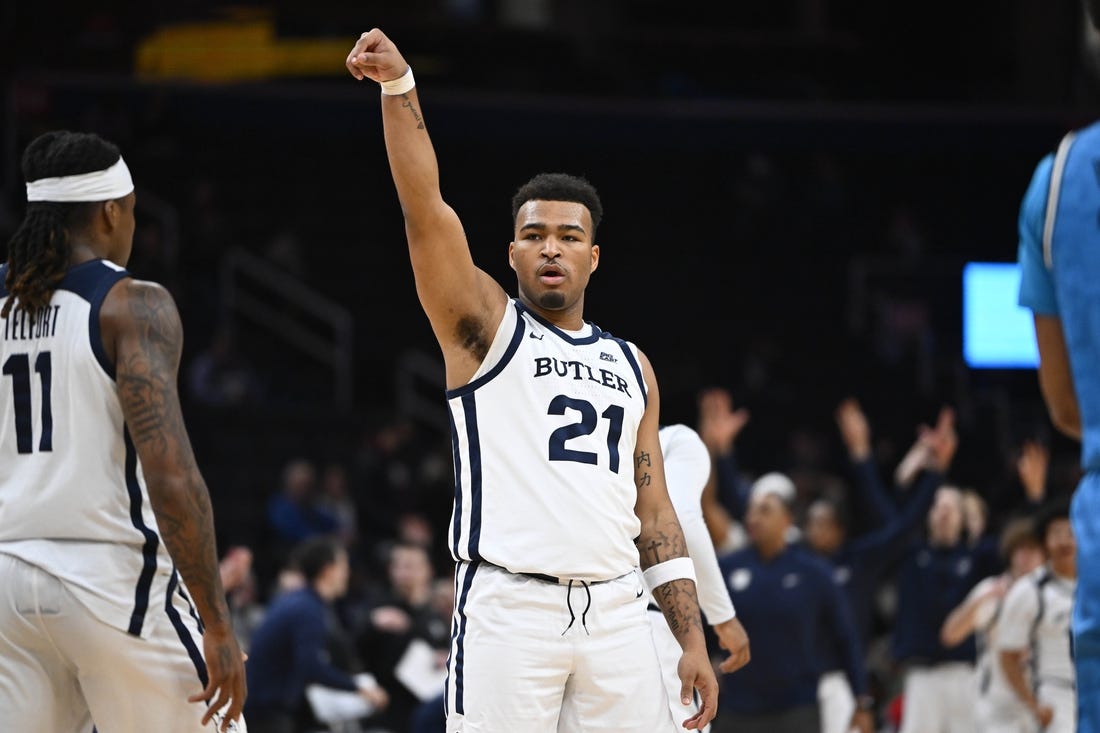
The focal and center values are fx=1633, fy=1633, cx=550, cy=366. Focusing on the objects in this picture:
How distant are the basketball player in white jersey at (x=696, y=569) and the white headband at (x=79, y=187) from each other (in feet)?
7.85

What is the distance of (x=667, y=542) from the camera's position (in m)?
5.62

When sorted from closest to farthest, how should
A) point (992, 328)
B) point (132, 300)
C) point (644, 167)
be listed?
point (132, 300)
point (992, 328)
point (644, 167)

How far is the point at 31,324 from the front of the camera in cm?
485

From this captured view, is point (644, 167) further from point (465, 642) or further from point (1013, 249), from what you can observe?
point (465, 642)

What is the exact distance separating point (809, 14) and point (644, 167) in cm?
Result: 410

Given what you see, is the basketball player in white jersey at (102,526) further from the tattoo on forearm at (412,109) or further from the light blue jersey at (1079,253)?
the light blue jersey at (1079,253)

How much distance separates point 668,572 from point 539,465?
67cm

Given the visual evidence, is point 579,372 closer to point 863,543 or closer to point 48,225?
point 48,225

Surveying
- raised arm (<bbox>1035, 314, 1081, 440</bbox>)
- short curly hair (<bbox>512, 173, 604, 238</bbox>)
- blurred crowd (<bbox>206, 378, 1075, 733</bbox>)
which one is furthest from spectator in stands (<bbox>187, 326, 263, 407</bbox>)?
raised arm (<bbox>1035, 314, 1081, 440</bbox>)

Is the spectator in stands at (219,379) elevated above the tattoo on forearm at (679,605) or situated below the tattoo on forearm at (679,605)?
below

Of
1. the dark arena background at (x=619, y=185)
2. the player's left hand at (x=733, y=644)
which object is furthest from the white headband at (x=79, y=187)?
the dark arena background at (x=619, y=185)

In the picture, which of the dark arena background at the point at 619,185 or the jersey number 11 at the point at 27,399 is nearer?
the jersey number 11 at the point at 27,399

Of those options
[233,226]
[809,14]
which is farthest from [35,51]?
[809,14]

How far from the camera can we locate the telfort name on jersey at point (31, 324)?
482cm
